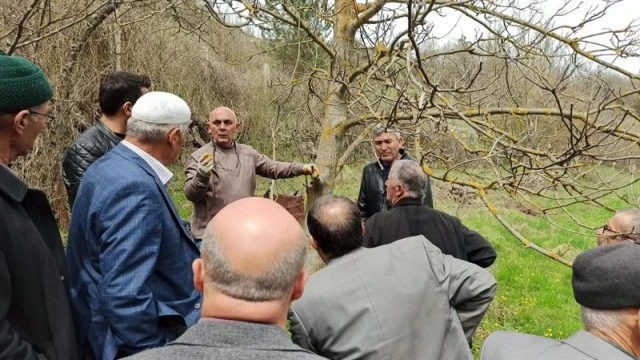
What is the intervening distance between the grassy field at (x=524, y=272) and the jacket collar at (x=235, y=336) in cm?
245

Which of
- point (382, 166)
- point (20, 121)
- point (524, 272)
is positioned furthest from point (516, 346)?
point (524, 272)

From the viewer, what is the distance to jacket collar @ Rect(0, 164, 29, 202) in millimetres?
1514

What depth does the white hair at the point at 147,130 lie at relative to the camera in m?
1.94

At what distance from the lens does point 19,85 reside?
1584mm

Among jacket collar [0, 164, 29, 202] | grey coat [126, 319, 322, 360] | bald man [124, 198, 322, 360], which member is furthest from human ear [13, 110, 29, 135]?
grey coat [126, 319, 322, 360]

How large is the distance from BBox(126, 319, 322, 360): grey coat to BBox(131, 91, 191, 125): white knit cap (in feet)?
3.87

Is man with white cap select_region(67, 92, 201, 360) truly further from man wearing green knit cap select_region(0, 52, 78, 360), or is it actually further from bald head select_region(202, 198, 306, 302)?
bald head select_region(202, 198, 306, 302)

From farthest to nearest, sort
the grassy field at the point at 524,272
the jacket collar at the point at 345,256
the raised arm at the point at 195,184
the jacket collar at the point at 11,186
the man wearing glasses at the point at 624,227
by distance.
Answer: the grassy field at the point at 524,272 → the raised arm at the point at 195,184 → the man wearing glasses at the point at 624,227 → the jacket collar at the point at 345,256 → the jacket collar at the point at 11,186

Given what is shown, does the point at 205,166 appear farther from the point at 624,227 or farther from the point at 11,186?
the point at 624,227

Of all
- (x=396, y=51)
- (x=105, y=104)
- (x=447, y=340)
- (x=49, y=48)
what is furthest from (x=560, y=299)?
(x=49, y=48)

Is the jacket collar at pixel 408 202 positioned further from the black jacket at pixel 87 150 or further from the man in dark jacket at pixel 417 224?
the black jacket at pixel 87 150

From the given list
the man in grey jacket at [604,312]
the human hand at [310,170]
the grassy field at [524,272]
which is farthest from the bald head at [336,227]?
the human hand at [310,170]

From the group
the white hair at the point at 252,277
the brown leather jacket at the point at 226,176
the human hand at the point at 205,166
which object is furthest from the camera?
the brown leather jacket at the point at 226,176

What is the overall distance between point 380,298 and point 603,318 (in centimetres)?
79
